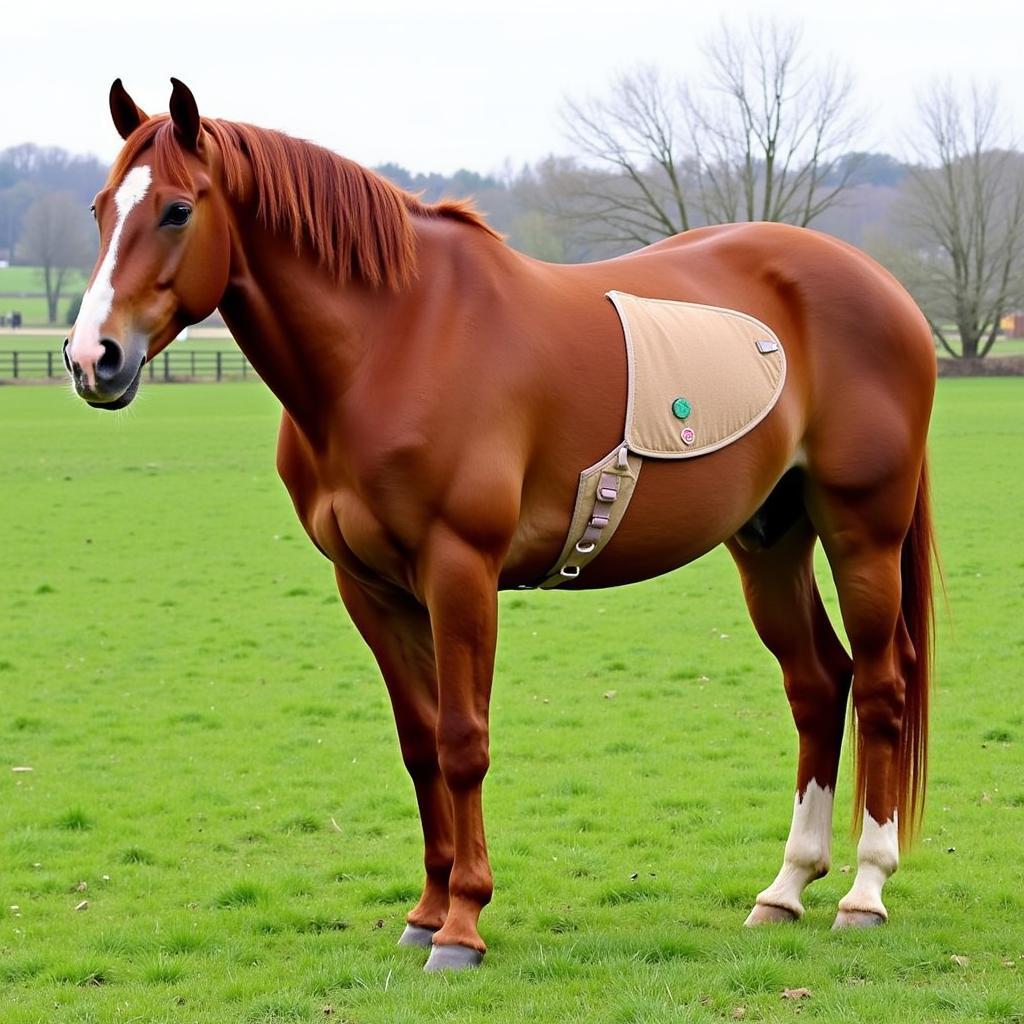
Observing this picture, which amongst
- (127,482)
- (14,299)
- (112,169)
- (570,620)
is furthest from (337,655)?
(14,299)

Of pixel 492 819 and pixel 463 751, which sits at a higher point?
pixel 463 751

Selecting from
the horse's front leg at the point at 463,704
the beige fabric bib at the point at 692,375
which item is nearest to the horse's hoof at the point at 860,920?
the horse's front leg at the point at 463,704

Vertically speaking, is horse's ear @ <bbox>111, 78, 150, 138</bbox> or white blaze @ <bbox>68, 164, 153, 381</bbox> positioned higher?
horse's ear @ <bbox>111, 78, 150, 138</bbox>

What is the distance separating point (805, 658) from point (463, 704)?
1606 millimetres

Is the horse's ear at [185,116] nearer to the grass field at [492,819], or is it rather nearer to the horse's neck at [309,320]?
the horse's neck at [309,320]

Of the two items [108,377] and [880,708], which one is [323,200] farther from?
[880,708]

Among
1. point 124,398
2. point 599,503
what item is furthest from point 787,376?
point 124,398

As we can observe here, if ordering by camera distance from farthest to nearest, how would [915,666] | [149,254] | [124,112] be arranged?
1. [915,666]
2. [124,112]
3. [149,254]

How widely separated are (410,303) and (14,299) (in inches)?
3949

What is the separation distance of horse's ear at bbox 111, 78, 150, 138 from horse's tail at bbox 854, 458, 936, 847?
299 cm

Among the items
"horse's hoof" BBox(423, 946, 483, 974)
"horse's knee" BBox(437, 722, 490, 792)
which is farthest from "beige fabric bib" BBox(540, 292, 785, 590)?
"horse's hoof" BBox(423, 946, 483, 974)

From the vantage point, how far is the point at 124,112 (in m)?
4.00

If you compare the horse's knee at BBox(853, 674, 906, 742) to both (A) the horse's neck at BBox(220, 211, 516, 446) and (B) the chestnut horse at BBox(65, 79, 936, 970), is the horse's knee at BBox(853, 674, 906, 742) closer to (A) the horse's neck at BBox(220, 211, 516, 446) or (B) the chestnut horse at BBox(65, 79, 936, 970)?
(B) the chestnut horse at BBox(65, 79, 936, 970)

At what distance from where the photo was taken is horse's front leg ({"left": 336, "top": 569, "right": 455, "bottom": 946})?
4492mm
